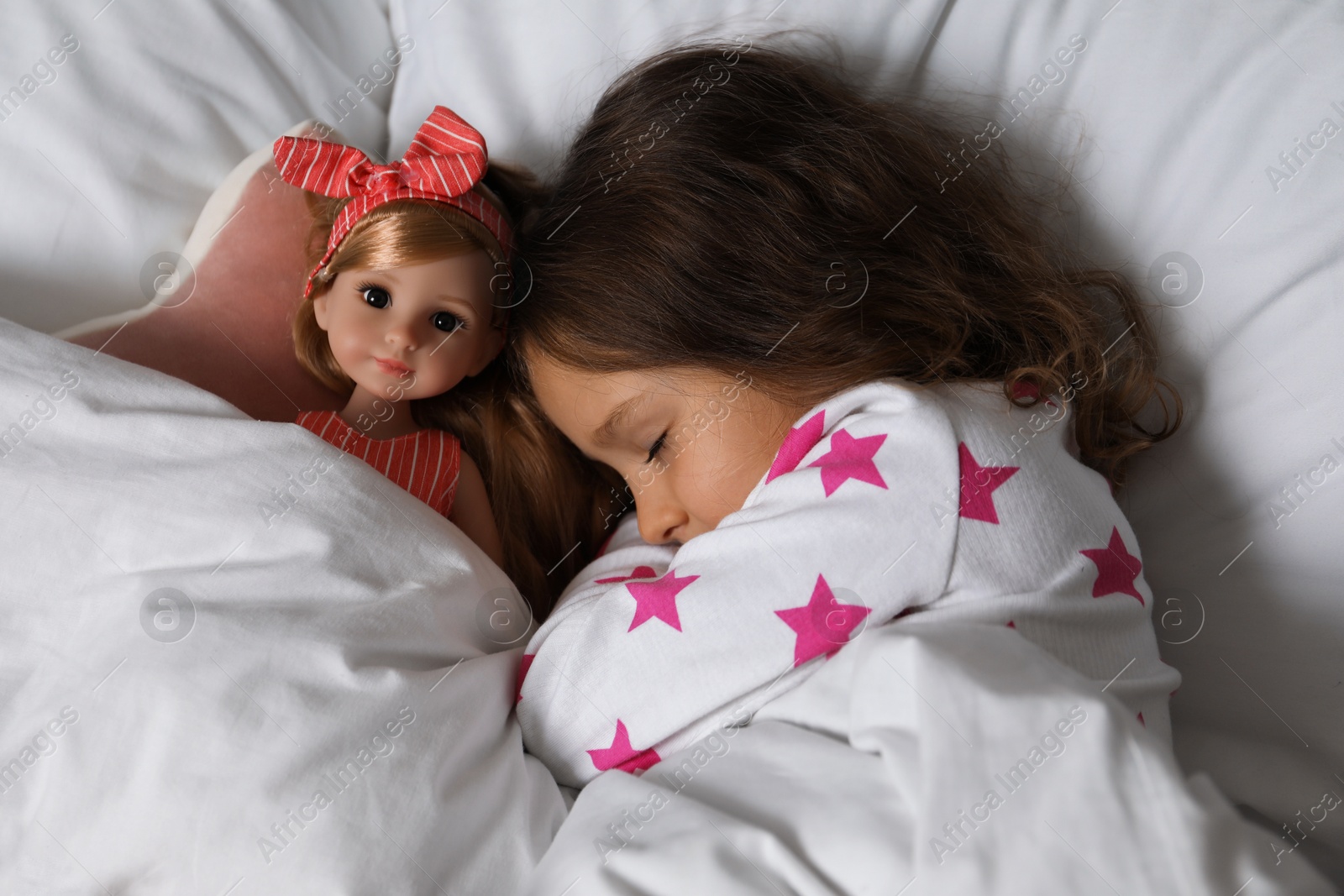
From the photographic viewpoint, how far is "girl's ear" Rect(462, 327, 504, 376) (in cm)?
108

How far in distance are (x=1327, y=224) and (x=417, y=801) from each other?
A: 3.08 feet

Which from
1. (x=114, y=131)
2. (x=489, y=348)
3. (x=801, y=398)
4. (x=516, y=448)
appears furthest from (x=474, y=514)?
(x=114, y=131)

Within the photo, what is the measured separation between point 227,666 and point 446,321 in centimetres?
46

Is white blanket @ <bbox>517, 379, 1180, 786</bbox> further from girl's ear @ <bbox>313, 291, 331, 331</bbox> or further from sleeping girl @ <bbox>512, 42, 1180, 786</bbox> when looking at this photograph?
girl's ear @ <bbox>313, 291, 331, 331</bbox>

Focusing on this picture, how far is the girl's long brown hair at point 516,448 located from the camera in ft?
3.64

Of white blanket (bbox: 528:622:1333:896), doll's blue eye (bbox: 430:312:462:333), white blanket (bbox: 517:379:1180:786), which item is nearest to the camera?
white blanket (bbox: 528:622:1333:896)

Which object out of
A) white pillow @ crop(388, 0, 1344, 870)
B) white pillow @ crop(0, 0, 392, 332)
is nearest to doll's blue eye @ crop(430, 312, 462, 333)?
white pillow @ crop(0, 0, 392, 332)

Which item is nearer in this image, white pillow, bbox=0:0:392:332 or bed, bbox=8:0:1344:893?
bed, bbox=8:0:1344:893

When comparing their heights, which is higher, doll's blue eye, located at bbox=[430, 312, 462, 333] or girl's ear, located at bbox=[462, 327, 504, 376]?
doll's blue eye, located at bbox=[430, 312, 462, 333]

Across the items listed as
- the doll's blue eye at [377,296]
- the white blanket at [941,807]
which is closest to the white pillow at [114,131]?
the doll's blue eye at [377,296]

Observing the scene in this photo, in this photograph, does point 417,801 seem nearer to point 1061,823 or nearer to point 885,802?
point 885,802

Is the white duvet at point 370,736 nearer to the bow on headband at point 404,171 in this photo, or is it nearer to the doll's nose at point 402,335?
the doll's nose at point 402,335

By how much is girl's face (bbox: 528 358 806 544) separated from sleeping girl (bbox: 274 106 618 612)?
17cm

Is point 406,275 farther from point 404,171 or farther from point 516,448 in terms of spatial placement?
point 516,448
